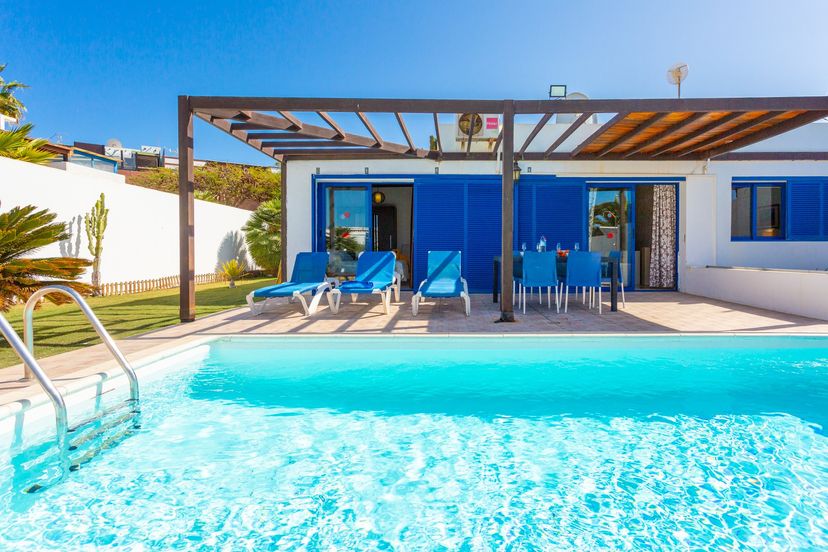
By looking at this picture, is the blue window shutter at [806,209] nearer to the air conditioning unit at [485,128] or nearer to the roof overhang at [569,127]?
the roof overhang at [569,127]

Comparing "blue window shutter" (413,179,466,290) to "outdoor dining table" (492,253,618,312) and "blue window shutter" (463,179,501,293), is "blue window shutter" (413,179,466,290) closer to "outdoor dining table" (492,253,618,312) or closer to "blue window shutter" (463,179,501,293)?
"blue window shutter" (463,179,501,293)

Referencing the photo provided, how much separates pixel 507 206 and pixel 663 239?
21.5ft

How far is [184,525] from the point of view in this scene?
216 centimetres

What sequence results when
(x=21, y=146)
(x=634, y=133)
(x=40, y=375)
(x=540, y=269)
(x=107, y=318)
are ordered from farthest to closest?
1. (x=21, y=146)
2. (x=634, y=133)
3. (x=540, y=269)
4. (x=107, y=318)
5. (x=40, y=375)

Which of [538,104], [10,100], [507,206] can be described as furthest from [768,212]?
[10,100]

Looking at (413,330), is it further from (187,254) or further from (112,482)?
(112,482)

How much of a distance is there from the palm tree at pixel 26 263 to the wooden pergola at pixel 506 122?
1.42 metres

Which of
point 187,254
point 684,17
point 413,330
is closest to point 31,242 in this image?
point 187,254

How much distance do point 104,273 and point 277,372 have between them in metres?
8.91

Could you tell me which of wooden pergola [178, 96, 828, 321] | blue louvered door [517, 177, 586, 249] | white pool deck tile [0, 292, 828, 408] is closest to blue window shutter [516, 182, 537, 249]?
blue louvered door [517, 177, 586, 249]

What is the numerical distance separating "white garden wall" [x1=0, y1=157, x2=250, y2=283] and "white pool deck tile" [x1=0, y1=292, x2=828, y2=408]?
4.82 m

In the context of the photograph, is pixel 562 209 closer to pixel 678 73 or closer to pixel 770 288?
pixel 678 73

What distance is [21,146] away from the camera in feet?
30.4

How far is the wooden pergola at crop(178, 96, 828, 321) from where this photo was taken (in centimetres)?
605
